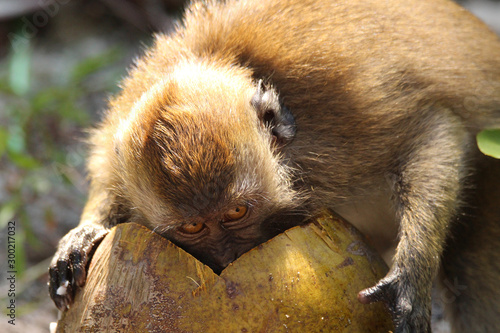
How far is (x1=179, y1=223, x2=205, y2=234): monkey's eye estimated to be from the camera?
311 cm

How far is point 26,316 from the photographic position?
5328mm

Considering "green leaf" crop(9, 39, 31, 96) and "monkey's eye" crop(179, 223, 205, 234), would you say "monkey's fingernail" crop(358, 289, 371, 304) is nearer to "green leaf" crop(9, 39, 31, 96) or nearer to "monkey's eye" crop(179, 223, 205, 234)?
"monkey's eye" crop(179, 223, 205, 234)

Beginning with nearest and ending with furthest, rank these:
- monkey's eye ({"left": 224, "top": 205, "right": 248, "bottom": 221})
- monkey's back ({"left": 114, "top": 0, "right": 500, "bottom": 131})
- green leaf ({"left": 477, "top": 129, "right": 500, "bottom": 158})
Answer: monkey's eye ({"left": 224, "top": 205, "right": 248, "bottom": 221})
green leaf ({"left": 477, "top": 129, "right": 500, "bottom": 158})
monkey's back ({"left": 114, "top": 0, "right": 500, "bottom": 131})

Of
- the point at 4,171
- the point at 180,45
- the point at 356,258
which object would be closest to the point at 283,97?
the point at 180,45

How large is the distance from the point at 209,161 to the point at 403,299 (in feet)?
3.79

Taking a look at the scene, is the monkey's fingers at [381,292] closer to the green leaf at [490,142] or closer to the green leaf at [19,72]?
the green leaf at [490,142]

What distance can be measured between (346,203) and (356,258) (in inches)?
25.4

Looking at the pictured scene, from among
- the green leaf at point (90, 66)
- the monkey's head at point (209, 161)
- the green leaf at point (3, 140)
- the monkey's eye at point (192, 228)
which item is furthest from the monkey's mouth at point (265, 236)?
the green leaf at point (90, 66)

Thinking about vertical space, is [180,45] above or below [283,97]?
above

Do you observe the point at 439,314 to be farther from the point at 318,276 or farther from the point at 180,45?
the point at 180,45

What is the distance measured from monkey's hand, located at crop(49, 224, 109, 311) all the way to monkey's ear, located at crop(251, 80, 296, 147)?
1054 millimetres

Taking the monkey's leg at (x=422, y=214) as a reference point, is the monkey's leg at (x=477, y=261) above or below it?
below

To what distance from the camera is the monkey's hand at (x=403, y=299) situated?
284 cm

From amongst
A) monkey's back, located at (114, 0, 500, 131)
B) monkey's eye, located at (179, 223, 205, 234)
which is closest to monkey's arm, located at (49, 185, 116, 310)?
monkey's eye, located at (179, 223, 205, 234)
